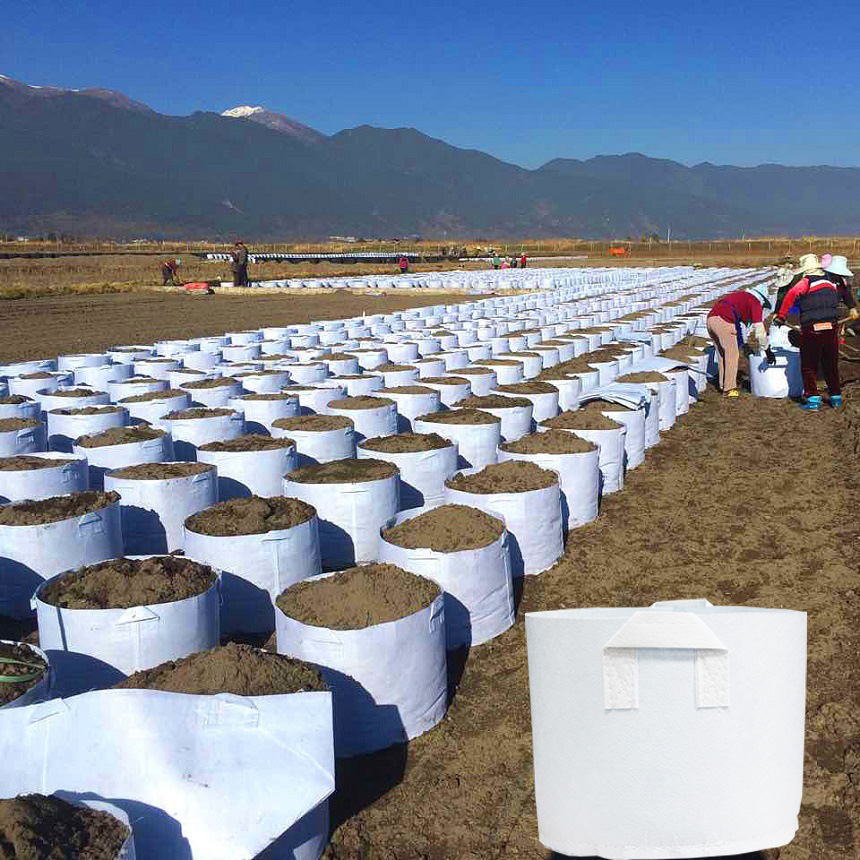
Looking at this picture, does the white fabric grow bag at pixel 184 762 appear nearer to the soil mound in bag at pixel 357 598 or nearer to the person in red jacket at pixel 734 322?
the soil mound in bag at pixel 357 598

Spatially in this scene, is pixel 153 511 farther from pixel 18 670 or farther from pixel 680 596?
pixel 680 596

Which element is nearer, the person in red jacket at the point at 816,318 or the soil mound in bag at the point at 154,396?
the soil mound in bag at the point at 154,396

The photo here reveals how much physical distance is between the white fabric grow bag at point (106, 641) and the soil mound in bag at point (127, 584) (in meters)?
0.10

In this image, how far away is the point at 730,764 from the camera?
167 cm

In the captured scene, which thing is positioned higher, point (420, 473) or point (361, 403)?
point (361, 403)

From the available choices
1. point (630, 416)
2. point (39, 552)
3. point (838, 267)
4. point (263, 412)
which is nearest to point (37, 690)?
point (39, 552)

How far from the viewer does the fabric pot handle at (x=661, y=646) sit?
159 centimetres

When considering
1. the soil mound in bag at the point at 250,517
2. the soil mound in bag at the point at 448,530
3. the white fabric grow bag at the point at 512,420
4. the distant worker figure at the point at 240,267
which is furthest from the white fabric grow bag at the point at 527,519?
the distant worker figure at the point at 240,267

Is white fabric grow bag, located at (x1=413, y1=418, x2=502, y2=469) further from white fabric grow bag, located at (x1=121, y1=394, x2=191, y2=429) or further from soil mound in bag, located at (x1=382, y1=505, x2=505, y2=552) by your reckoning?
white fabric grow bag, located at (x1=121, y1=394, x2=191, y2=429)

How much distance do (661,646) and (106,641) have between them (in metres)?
2.17

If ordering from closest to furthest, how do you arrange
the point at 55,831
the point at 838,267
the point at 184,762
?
1. the point at 55,831
2. the point at 184,762
3. the point at 838,267

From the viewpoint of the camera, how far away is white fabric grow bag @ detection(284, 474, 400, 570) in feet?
14.5

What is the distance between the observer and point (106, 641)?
3.01 metres

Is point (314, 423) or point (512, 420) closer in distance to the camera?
point (314, 423)
